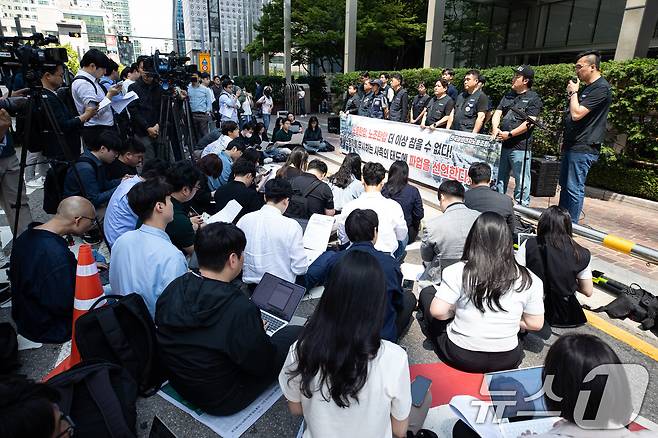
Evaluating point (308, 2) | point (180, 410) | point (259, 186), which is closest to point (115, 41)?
point (308, 2)

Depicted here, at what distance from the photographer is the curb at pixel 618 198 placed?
6.34 metres

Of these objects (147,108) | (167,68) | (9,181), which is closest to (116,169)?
(9,181)

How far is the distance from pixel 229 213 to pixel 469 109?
181 inches

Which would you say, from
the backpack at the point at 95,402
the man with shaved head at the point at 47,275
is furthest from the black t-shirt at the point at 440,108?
the backpack at the point at 95,402

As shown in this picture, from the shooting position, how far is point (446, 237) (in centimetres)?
342

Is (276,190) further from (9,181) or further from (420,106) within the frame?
(420,106)

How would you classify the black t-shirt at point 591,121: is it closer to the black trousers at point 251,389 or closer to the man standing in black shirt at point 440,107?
the man standing in black shirt at point 440,107

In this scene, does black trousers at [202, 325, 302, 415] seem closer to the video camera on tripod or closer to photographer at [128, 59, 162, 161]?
photographer at [128, 59, 162, 161]

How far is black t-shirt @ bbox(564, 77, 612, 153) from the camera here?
449 cm

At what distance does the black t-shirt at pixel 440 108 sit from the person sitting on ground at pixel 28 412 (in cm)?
727

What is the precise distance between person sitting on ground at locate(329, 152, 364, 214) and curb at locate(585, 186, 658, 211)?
15.1ft

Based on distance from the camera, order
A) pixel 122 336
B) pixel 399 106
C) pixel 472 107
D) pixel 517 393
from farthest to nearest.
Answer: pixel 399 106, pixel 472 107, pixel 122 336, pixel 517 393

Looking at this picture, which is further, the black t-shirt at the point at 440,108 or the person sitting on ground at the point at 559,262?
the black t-shirt at the point at 440,108

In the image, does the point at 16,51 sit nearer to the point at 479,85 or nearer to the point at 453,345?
the point at 453,345
